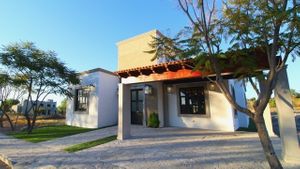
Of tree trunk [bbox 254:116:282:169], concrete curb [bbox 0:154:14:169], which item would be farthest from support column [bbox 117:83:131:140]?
tree trunk [bbox 254:116:282:169]

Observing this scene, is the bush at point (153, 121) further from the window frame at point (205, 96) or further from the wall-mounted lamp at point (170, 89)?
the wall-mounted lamp at point (170, 89)

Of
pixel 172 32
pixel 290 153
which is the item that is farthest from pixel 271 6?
pixel 290 153

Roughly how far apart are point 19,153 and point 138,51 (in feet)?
35.8

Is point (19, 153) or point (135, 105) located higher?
point (135, 105)

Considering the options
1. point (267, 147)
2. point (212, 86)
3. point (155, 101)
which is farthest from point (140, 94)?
point (267, 147)

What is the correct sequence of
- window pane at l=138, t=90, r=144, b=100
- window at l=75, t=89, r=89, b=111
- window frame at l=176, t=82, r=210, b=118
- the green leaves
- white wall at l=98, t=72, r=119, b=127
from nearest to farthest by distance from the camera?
1. window frame at l=176, t=82, r=210, b=118
2. the green leaves
3. white wall at l=98, t=72, r=119, b=127
4. window pane at l=138, t=90, r=144, b=100
5. window at l=75, t=89, r=89, b=111

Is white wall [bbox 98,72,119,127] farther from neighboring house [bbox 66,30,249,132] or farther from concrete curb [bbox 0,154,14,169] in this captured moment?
concrete curb [bbox 0,154,14,169]

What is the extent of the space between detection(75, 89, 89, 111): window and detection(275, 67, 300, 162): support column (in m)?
11.3

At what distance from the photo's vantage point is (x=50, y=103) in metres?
26.8

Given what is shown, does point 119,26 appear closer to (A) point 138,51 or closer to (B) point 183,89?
(A) point 138,51

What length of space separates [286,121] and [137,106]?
8.95 meters

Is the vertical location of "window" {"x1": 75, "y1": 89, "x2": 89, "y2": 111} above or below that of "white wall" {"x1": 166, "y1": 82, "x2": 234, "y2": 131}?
above

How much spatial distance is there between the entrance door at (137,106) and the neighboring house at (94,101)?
1.55m

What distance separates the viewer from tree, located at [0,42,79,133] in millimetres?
9922
